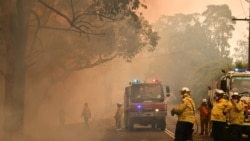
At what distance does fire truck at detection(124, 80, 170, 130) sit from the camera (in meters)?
25.6

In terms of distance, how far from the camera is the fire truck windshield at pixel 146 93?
84.7 ft

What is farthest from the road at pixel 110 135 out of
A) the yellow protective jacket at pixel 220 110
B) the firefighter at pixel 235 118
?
the firefighter at pixel 235 118

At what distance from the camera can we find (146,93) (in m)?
26.0

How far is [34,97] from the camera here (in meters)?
36.9

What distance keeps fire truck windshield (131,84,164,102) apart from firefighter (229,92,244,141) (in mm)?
11034

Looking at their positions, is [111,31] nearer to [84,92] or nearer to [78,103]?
[78,103]

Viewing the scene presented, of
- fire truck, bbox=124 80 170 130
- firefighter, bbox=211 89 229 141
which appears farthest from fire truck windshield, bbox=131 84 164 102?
firefighter, bbox=211 89 229 141

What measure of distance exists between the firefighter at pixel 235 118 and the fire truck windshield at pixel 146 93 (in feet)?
36.2

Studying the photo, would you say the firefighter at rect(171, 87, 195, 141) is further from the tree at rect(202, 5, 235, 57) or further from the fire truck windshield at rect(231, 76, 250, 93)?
Result: the tree at rect(202, 5, 235, 57)

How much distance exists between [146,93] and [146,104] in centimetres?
64

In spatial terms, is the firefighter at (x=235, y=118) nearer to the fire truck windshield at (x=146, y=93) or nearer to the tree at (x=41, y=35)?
the tree at (x=41, y=35)

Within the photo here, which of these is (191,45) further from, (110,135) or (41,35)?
(110,135)

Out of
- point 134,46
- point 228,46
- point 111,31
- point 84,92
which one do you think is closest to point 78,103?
point 84,92

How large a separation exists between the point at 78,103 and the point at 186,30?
39.4 metres
